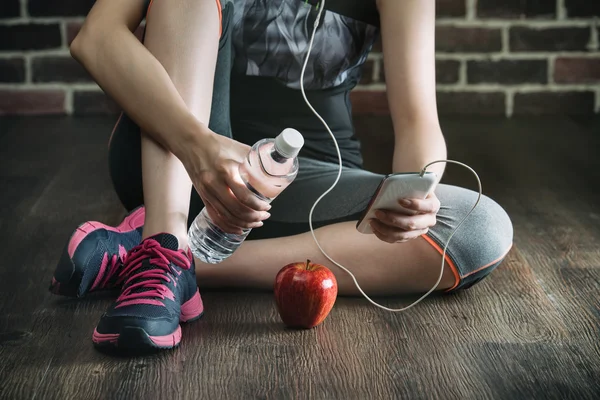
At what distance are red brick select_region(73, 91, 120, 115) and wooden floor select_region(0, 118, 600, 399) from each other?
1.04 meters

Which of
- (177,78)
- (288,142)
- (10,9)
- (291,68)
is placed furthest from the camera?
(10,9)

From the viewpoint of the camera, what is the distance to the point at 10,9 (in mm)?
2736

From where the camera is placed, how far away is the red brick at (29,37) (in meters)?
2.76

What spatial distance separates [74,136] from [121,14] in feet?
4.46

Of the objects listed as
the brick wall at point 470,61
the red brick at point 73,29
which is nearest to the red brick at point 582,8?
the brick wall at point 470,61

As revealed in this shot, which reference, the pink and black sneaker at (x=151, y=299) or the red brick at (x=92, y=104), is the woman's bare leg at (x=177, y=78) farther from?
the red brick at (x=92, y=104)

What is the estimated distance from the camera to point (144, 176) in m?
1.21

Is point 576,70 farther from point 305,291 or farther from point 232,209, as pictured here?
point 232,209

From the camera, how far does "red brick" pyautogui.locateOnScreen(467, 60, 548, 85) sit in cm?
285

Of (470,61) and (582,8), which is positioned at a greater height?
(582,8)

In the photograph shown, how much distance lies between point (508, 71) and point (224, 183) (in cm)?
203

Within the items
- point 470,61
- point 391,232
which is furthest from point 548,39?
point 391,232

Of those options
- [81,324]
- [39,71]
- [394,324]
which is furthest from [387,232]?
[39,71]

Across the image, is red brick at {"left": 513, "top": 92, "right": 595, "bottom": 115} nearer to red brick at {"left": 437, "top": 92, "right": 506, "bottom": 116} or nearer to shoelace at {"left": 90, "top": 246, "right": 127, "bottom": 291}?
red brick at {"left": 437, "top": 92, "right": 506, "bottom": 116}
